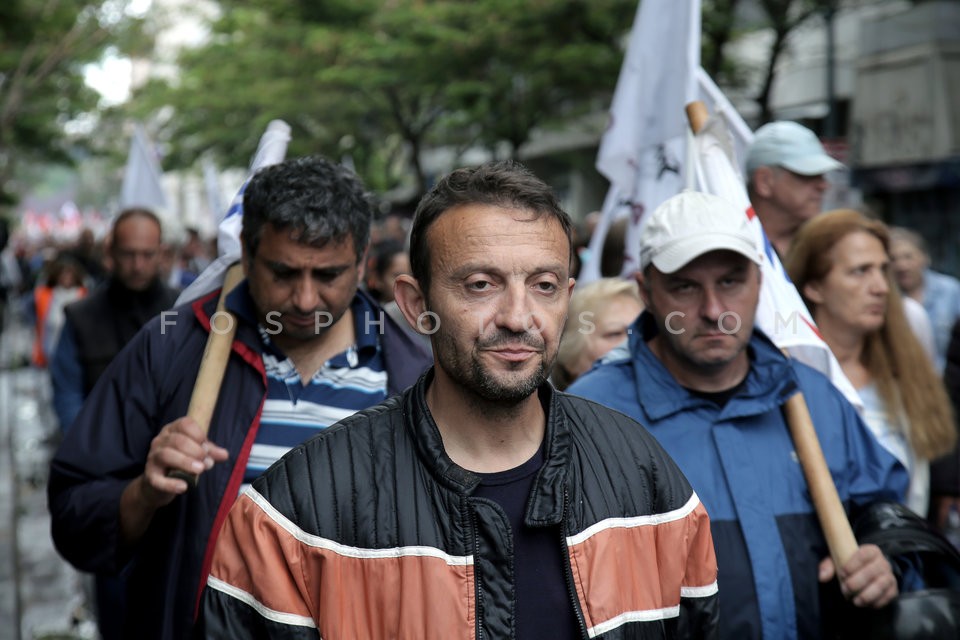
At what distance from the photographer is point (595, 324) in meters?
4.68

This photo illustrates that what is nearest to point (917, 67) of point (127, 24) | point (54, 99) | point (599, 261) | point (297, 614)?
point (127, 24)

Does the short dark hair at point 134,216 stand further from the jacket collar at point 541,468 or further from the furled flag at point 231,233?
the jacket collar at point 541,468

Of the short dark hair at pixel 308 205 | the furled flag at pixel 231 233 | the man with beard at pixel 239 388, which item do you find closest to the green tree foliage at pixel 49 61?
the furled flag at pixel 231 233

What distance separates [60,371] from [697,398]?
434 cm

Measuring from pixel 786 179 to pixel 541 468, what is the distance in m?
3.38

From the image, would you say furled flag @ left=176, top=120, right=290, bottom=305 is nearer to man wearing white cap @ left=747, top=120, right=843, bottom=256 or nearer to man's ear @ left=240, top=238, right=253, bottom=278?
man's ear @ left=240, top=238, right=253, bottom=278

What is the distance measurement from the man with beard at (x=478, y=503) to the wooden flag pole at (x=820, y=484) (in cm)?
83

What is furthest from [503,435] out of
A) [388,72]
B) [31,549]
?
[388,72]

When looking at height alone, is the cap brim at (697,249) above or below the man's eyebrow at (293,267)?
below

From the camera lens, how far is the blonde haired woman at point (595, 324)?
4664 mm

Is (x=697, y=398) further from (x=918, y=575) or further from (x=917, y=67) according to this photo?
(x=917, y=67)

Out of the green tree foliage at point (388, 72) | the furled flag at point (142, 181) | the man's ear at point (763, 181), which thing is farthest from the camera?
the green tree foliage at point (388, 72)

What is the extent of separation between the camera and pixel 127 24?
17.9 m

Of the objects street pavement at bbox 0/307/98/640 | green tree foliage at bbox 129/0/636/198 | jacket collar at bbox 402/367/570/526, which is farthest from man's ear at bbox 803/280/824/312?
green tree foliage at bbox 129/0/636/198
